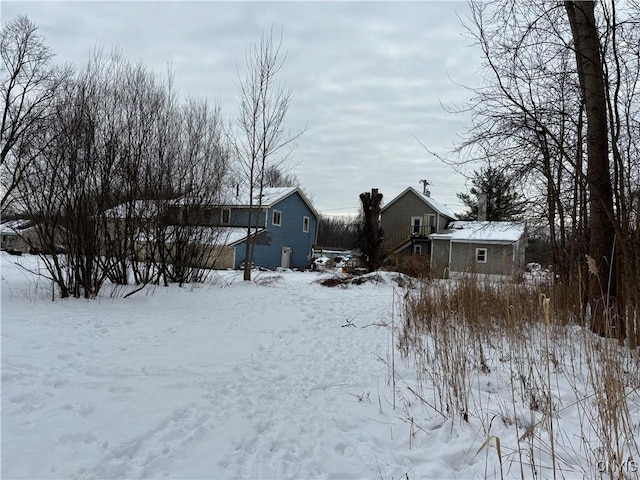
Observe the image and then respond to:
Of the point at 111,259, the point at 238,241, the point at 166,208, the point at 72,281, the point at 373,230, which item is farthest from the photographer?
the point at 238,241

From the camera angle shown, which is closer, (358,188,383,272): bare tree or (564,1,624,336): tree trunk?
(564,1,624,336): tree trunk

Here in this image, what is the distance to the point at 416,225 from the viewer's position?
3027cm

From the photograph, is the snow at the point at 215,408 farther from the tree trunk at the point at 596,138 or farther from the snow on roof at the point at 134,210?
the snow on roof at the point at 134,210

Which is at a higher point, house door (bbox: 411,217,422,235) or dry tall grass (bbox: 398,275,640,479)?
house door (bbox: 411,217,422,235)

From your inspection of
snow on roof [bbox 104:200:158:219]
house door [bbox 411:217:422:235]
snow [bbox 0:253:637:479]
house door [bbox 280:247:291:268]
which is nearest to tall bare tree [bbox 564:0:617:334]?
snow [bbox 0:253:637:479]

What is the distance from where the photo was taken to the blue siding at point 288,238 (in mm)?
24688

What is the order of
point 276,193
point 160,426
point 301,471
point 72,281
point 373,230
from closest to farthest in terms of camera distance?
point 301,471, point 160,426, point 72,281, point 373,230, point 276,193

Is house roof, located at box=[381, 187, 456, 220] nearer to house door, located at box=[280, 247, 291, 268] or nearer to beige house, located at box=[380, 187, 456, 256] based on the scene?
beige house, located at box=[380, 187, 456, 256]

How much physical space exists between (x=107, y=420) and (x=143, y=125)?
7636 mm

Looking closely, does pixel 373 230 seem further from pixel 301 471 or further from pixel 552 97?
pixel 301 471

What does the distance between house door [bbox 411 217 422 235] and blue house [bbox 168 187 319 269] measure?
25.3ft

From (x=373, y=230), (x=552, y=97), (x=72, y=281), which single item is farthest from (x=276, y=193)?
(x=552, y=97)

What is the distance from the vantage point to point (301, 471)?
2.36 meters

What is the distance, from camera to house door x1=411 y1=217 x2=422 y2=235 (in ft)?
98.3
